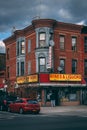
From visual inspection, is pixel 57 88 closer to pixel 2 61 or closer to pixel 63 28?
pixel 63 28

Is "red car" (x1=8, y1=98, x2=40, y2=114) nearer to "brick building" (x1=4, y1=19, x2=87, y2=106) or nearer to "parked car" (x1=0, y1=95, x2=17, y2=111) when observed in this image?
"parked car" (x1=0, y1=95, x2=17, y2=111)

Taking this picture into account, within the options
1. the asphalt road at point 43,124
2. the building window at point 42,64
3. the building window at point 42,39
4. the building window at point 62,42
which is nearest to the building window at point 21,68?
the building window at point 42,64

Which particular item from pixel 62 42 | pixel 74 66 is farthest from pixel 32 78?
pixel 62 42

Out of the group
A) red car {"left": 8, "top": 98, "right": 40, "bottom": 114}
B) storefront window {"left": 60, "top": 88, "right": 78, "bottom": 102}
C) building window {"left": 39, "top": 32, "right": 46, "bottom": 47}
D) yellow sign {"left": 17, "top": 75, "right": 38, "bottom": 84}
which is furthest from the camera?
storefront window {"left": 60, "top": 88, "right": 78, "bottom": 102}

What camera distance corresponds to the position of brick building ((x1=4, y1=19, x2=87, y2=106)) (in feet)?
142

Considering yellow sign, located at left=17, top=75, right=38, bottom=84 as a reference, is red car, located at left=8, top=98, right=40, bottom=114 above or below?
below

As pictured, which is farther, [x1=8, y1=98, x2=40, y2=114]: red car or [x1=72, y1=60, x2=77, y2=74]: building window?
[x1=72, y1=60, x2=77, y2=74]: building window

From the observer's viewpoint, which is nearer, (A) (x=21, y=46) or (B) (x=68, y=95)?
(B) (x=68, y=95)

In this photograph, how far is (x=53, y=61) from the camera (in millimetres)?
44062

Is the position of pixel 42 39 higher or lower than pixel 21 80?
higher

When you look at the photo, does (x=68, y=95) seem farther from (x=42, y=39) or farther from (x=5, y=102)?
(x=5, y=102)

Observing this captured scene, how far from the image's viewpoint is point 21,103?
30.5 m

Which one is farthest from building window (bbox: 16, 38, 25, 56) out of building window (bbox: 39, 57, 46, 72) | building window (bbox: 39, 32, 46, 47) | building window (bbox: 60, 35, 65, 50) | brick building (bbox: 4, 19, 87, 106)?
building window (bbox: 60, 35, 65, 50)

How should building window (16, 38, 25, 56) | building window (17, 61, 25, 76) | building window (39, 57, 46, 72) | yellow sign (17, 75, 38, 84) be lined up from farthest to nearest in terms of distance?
building window (17, 61, 25, 76)
building window (16, 38, 25, 56)
building window (39, 57, 46, 72)
yellow sign (17, 75, 38, 84)
